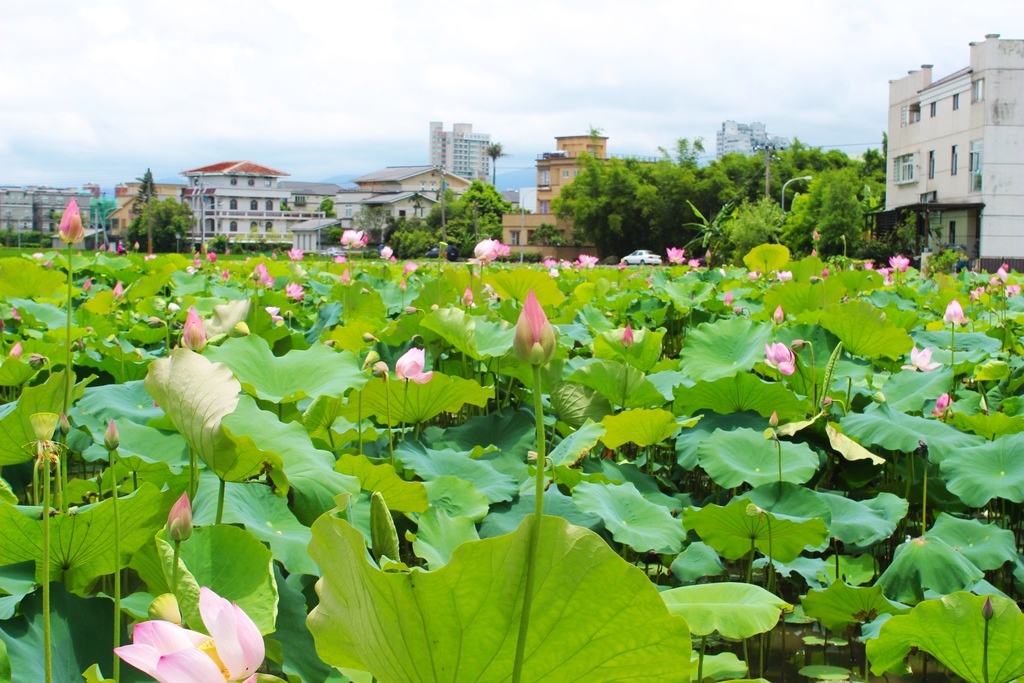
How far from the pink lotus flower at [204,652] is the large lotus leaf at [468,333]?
4.66 feet

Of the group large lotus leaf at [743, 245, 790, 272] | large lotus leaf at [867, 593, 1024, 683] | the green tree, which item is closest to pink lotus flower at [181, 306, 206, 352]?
large lotus leaf at [867, 593, 1024, 683]

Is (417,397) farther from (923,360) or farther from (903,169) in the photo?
(903,169)

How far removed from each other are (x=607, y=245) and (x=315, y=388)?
1472 inches

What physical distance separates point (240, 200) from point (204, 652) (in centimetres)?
6444

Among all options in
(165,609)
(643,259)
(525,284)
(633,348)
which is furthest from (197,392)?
(643,259)

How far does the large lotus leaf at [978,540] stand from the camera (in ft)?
4.74

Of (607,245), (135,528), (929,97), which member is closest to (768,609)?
(135,528)

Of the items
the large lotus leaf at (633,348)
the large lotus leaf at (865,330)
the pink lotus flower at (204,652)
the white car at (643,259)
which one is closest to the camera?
the pink lotus flower at (204,652)

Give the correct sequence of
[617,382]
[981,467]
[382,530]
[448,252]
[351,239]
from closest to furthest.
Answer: [382,530], [981,467], [617,382], [351,239], [448,252]

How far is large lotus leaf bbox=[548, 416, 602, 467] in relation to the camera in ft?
4.20

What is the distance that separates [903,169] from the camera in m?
26.2

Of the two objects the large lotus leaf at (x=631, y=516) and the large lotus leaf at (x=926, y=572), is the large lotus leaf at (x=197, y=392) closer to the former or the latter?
the large lotus leaf at (x=631, y=516)

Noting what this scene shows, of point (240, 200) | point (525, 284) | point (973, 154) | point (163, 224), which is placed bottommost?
point (525, 284)

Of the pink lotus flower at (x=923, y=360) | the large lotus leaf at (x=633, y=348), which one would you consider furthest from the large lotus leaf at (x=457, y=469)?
the pink lotus flower at (x=923, y=360)
